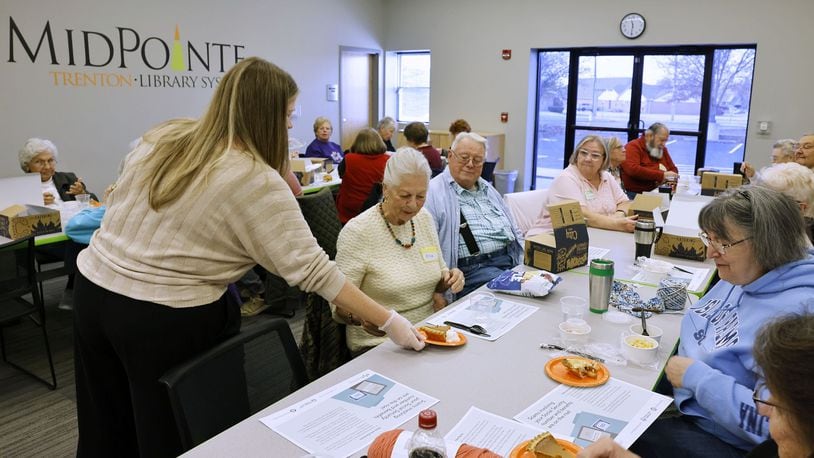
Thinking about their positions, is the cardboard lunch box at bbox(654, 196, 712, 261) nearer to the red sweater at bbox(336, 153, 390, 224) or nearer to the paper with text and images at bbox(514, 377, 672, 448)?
the paper with text and images at bbox(514, 377, 672, 448)

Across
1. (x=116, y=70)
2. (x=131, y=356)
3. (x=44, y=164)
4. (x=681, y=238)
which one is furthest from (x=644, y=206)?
(x=116, y=70)

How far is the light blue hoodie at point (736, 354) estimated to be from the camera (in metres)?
1.57

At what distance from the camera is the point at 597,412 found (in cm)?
153

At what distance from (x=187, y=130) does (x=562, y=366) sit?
1285mm

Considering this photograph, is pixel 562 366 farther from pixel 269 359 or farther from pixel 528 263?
pixel 528 263

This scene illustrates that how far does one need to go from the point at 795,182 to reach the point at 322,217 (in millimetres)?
2683

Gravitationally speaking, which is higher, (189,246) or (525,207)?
(189,246)

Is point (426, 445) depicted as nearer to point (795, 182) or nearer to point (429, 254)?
point (429, 254)

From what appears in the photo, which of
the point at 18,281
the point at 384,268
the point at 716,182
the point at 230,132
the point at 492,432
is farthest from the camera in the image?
the point at 716,182

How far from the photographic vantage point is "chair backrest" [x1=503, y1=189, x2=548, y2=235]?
378 centimetres

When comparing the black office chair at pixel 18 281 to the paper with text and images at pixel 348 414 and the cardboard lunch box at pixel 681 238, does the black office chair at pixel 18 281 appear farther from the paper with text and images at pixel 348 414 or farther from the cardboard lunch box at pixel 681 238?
the cardboard lunch box at pixel 681 238

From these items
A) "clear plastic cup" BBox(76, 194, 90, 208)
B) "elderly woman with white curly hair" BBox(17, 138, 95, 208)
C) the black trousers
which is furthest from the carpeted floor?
the black trousers

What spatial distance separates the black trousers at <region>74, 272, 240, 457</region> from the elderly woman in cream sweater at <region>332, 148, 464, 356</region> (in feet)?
1.83

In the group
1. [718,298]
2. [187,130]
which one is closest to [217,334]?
[187,130]
